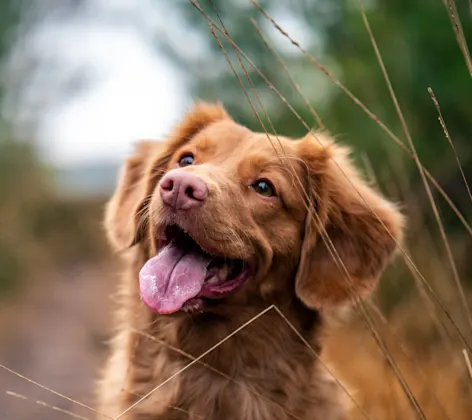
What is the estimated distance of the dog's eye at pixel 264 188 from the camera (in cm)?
305

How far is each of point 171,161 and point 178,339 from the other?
0.79m

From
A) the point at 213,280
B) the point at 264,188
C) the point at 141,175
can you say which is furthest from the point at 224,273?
the point at 141,175

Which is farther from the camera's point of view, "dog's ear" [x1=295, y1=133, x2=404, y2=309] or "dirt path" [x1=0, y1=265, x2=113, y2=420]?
"dirt path" [x1=0, y1=265, x2=113, y2=420]

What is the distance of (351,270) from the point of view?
327 centimetres

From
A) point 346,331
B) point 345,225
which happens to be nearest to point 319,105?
point 346,331

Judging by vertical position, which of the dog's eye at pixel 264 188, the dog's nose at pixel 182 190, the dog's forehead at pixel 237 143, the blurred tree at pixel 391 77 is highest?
the dog's nose at pixel 182 190

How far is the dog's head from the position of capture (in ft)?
9.04

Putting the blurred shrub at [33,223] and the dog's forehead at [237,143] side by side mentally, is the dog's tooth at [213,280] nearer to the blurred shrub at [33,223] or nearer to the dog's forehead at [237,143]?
the dog's forehead at [237,143]

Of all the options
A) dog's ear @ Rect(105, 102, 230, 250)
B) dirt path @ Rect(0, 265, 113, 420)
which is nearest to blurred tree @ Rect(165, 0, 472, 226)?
dog's ear @ Rect(105, 102, 230, 250)

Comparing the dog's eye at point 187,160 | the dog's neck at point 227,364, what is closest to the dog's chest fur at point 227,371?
the dog's neck at point 227,364

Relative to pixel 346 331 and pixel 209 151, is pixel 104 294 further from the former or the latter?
pixel 209 151

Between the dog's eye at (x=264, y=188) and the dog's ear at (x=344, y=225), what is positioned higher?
the dog's eye at (x=264, y=188)

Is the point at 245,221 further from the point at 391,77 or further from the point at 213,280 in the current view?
the point at 391,77

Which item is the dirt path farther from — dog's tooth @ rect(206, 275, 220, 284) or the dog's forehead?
the dog's forehead
